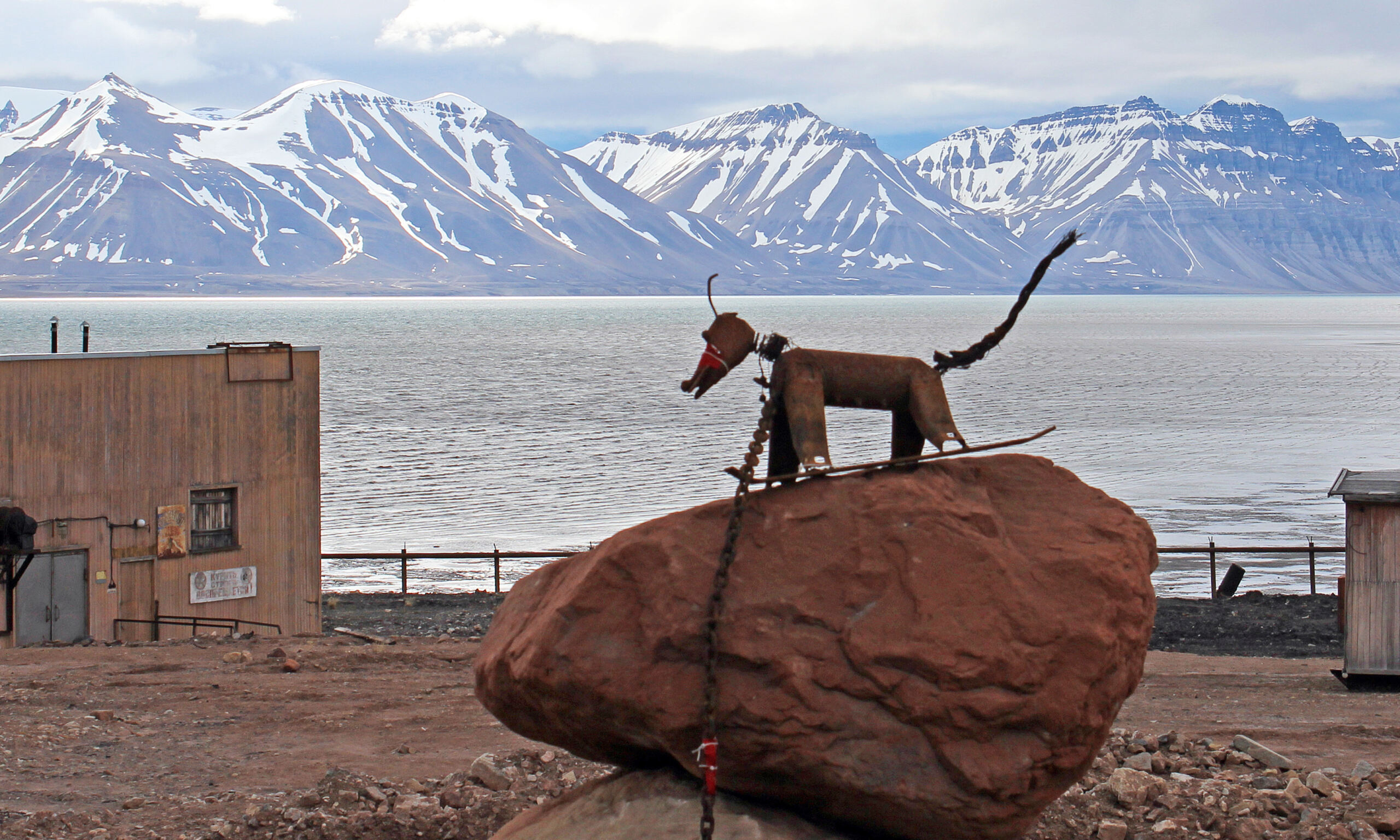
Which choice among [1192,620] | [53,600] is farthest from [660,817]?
[1192,620]

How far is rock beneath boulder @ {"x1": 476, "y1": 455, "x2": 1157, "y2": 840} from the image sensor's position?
253 inches

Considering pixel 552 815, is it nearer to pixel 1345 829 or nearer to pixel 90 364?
pixel 1345 829

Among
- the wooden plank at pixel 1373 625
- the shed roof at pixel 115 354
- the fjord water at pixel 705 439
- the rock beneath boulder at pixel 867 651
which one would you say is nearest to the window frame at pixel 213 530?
the shed roof at pixel 115 354

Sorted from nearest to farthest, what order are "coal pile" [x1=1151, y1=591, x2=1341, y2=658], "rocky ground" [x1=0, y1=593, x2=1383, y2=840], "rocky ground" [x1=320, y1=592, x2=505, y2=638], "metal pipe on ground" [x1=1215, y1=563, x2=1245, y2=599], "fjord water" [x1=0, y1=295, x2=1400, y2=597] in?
"rocky ground" [x1=0, y1=593, x2=1383, y2=840], "coal pile" [x1=1151, y1=591, x2=1341, y2=658], "rocky ground" [x1=320, y1=592, x2=505, y2=638], "metal pipe on ground" [x1=1215, y1=563, x2=1245, y2=599], "fjord water" [x1=0, y1=295, x2=1400, y2=597]

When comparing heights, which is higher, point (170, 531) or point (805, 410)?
point (805, 410)

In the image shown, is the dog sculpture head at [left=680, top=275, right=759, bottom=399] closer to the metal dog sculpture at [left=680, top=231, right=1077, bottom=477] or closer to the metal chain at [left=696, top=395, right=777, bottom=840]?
the metal dog sculpture at [left=680, top=231, right=1077, bottom=477]

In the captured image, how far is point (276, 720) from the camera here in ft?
45.0

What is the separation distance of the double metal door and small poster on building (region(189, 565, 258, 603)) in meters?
1.66

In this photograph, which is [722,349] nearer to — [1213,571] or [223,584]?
[223,584]

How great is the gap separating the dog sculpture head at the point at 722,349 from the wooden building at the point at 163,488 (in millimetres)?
15511

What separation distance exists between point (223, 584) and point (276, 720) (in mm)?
8698

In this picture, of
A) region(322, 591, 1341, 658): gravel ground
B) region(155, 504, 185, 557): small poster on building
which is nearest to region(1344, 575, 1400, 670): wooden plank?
region(322, 591, 1341, 658): gravel ground

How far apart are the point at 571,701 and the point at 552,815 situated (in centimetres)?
115

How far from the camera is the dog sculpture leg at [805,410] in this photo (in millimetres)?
6926
